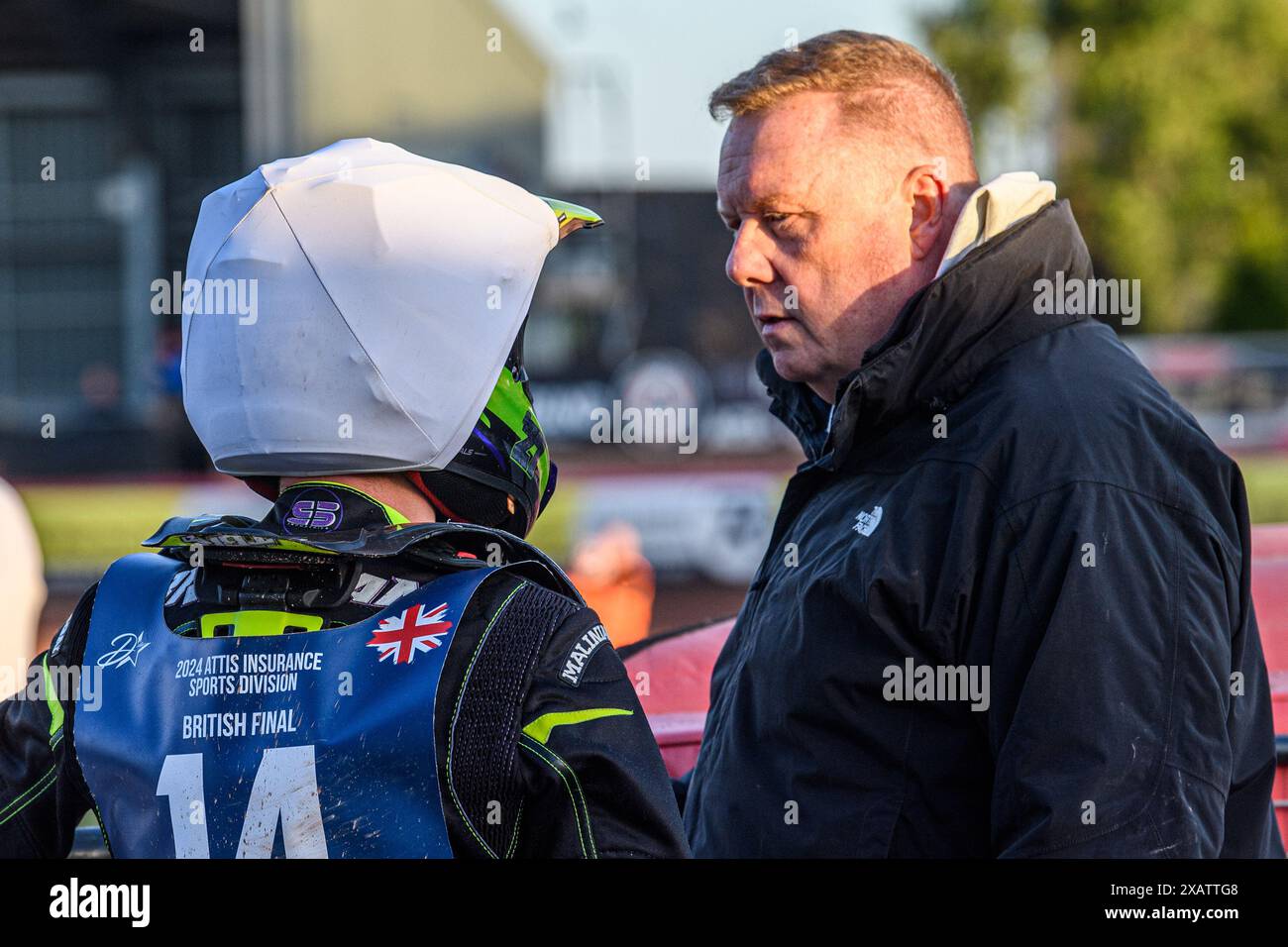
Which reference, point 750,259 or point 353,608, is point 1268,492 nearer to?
point 750,259

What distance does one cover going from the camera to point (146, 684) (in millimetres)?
1608

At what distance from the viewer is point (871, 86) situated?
7.90ft

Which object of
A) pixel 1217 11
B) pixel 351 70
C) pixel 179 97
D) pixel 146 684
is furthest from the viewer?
pixel 1217 11

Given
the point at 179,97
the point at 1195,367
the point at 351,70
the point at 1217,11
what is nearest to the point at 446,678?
the point at 351,70

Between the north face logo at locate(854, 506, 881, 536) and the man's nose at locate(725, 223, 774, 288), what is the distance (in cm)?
49

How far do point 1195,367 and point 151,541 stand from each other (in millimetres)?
17036

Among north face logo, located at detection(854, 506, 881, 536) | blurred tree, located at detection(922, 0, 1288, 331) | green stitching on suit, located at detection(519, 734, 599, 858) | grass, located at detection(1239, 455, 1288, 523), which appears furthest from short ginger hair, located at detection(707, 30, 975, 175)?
blurred tree, located at detection(922, 0, 1288, 331)

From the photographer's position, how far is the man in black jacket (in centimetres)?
185

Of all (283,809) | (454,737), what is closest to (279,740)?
(283,809)

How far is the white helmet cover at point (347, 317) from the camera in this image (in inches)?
64.5

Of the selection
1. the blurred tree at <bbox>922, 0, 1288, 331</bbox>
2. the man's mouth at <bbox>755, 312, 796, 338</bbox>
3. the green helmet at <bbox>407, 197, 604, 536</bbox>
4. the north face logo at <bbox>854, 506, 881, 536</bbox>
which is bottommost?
the north face logo at <bbox>854, 506, 881, 536</bbox>

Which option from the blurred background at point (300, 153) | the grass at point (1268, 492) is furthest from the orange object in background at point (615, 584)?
the grass at point (1268, 492)

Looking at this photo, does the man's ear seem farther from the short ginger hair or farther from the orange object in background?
the orange object in background
